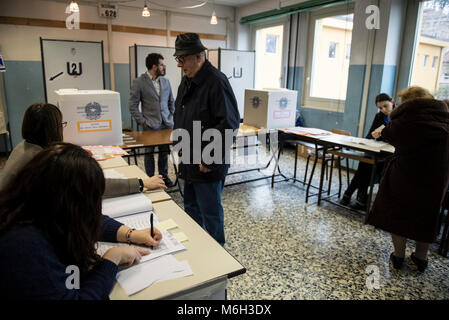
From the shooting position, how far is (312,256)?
245 centimetres

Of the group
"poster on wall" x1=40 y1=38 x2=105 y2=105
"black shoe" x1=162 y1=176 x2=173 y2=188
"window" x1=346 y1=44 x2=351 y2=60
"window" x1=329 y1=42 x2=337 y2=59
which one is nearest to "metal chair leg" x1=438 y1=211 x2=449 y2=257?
"black shoe" x1=162 y1=176 x2=173 y2=188

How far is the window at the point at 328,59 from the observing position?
4.94 meters

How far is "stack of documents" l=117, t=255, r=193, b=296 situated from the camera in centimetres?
96

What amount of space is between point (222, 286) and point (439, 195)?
1752mm

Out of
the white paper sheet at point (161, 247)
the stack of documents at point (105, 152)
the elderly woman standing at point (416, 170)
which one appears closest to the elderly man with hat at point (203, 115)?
the stack of documents at point (105, 152)

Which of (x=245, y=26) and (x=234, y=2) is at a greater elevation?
(x=234, y=2)

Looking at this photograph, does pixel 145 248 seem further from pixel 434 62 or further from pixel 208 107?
pixel 434 62

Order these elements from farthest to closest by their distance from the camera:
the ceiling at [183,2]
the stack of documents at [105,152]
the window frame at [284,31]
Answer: the window frame at [284,31] < the ceiling at [183,2] < the stack of documents at [105,152]

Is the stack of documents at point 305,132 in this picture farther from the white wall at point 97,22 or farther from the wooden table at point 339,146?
the white wall at point 97,22

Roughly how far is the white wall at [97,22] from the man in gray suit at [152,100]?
2.44 metres

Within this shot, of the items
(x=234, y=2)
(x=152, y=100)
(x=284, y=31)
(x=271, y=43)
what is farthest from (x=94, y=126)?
(x=271, y=43)

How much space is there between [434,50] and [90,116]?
4174 millimetres

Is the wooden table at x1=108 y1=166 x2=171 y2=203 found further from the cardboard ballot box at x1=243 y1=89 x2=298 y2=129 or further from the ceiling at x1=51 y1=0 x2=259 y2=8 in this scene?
the ceiling at x1=51 y1=0 x2=259 y2=8
